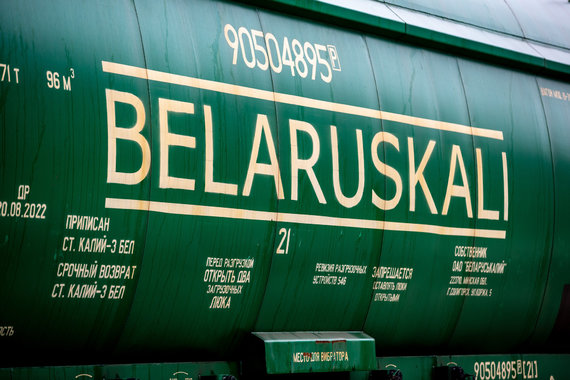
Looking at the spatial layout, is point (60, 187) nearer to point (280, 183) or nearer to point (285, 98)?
point (280, 183)

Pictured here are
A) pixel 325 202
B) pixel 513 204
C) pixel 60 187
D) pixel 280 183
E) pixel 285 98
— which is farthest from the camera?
pixel 513 204

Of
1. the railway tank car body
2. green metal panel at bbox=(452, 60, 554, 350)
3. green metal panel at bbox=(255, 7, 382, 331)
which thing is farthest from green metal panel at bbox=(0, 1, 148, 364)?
green metal panel at bbox=(452, 60, 554, 350)

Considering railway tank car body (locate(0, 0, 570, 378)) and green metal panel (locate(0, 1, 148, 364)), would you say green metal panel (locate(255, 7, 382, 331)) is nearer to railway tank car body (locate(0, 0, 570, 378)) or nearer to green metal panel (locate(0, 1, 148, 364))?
railway tank car body (locate(0, 0, 570, 378))

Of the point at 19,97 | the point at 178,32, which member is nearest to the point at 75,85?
the point at 19,97

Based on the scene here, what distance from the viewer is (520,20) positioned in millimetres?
8242

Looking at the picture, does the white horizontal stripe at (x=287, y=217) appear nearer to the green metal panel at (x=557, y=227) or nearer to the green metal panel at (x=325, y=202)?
the green metal panel at (x=325, y=202)

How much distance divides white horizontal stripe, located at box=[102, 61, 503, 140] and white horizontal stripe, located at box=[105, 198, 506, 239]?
0.74 m

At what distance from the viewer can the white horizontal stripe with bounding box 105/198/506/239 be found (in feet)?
16.5

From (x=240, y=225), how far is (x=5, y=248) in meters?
1.57

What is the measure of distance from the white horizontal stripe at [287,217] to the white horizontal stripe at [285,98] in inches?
29.3

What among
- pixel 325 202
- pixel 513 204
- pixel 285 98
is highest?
pixel 285 98

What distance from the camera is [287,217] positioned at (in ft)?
19.0

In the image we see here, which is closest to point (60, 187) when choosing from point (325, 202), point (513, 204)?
point (325, 202)

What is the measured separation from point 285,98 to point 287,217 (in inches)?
31.6
